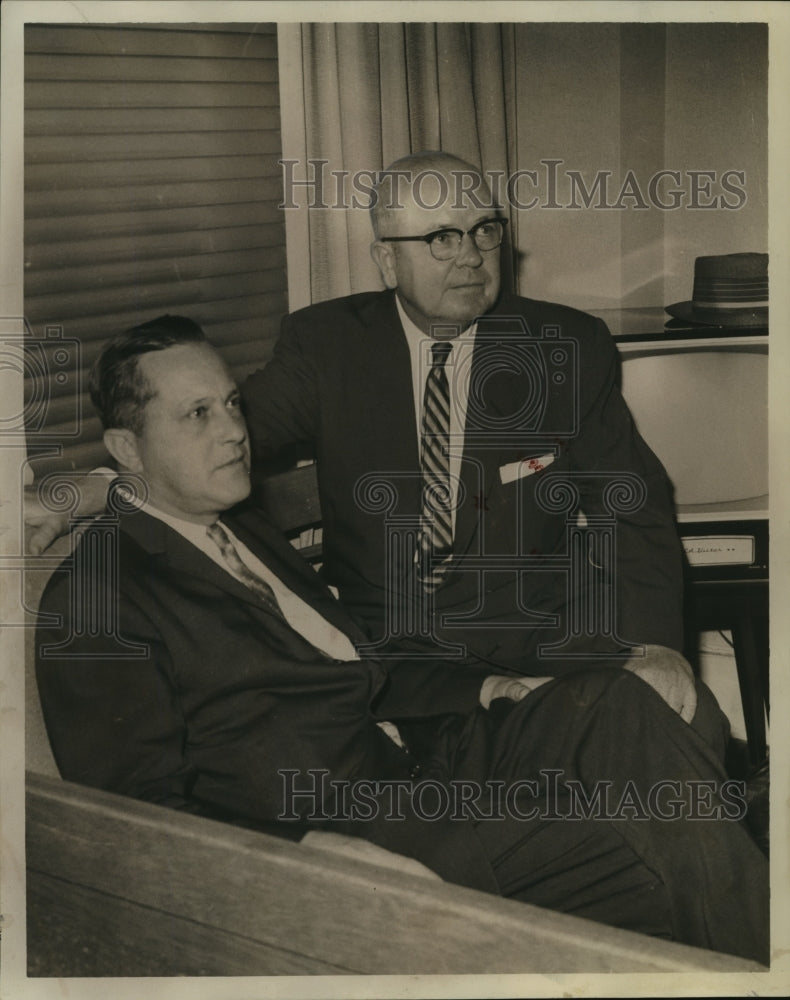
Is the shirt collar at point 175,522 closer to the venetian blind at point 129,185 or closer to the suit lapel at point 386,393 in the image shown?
the venetian blind at point 129,185

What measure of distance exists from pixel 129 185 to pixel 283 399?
1.49 ft

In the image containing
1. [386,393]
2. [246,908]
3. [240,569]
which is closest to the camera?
[246,908]

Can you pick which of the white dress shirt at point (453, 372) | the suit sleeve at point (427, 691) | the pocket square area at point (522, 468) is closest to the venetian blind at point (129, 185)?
the white dress shirt at point (453, 372)

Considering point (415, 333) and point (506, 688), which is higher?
→ point (415, 333)

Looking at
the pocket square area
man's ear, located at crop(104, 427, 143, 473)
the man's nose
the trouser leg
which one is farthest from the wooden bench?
the man's nose

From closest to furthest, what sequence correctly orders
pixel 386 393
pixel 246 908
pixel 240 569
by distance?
pixel 246 908
pixel 240 569
pixel 386 393

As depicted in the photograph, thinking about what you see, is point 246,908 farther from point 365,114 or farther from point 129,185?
point 365,114

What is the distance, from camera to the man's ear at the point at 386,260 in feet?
6.38

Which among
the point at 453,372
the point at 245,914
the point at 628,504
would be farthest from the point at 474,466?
the point at 245,914

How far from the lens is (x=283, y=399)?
6.46ft

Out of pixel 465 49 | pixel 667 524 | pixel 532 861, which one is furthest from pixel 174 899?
pixel 465 49

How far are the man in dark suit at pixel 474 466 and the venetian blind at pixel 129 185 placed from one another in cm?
17

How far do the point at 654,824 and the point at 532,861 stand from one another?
0.72 feet

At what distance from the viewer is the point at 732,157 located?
1.98 metres
